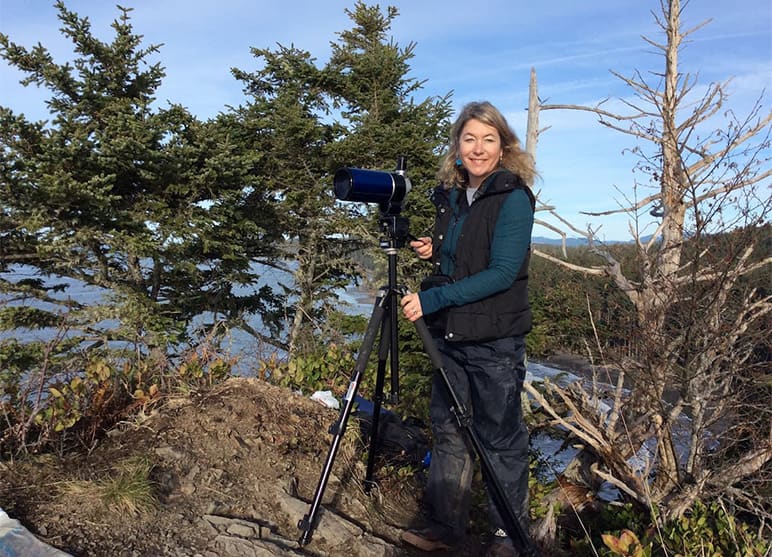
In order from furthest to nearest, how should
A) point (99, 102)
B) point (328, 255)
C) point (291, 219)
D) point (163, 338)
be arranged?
point (328, 255) < point (291, 219) < point (99, 102) < point (163, 338)

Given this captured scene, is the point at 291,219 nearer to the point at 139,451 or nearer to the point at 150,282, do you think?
the point at 150,282

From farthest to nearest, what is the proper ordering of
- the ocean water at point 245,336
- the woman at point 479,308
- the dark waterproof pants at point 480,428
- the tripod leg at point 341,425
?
the ocean water at point 245,336
the dark waterproof pants at point 480,428
the woman at point 479,308
the tripod leg at point 341,425

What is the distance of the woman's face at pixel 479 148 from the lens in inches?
90.7

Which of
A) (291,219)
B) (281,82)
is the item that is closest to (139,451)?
(291,219)

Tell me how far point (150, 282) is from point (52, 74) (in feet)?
15.2

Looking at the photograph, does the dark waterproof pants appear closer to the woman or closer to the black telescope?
the woman

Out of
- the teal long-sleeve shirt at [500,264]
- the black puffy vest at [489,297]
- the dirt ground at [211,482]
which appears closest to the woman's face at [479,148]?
the black puffy vest at [489,297]

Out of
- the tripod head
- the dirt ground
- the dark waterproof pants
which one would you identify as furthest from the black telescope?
the dirt ground

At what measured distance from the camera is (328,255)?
1462 centimetres

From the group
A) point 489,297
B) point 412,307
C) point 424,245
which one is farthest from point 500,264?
point 424,245

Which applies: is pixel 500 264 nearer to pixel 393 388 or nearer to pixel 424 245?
pixel 424 245

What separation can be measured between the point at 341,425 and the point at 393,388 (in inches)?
11.3

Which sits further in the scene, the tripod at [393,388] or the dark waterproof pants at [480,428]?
the dark waterproof pants at [480,428]

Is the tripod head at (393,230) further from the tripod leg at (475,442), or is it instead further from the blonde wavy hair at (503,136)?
the blonde wavy hair at (503,136)
